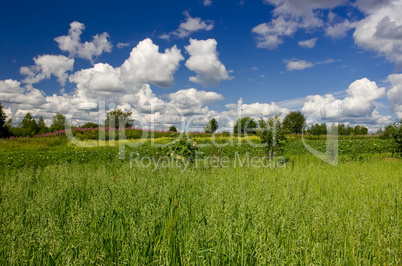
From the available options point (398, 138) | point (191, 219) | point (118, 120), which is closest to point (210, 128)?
point (118, 120)

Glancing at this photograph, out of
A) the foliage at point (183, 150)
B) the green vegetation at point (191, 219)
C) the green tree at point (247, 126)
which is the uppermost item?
the green tree at point (247, 126)

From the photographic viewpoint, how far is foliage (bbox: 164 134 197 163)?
706 centimetres

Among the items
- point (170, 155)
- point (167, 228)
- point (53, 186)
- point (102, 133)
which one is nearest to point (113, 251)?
point (167, 228)

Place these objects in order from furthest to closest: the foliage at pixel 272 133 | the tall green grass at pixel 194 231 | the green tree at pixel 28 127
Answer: the green tree at pixel 28 127 < the foliage at pixel 272 133 < the tall green grass at pixel 194 231

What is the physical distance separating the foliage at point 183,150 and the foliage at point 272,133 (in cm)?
328

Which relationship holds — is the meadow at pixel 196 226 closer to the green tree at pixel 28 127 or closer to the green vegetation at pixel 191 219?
the green vegetation at pixel 191 219

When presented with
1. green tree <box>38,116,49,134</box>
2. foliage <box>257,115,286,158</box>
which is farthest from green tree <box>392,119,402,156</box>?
green tree <box>38,116,49,134</box>

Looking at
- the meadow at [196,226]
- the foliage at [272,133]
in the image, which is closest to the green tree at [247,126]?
the foliage at [272,133]

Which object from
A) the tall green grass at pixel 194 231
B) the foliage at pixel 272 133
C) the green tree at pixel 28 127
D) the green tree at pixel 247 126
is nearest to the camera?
the tall green grass at pixel 194 231

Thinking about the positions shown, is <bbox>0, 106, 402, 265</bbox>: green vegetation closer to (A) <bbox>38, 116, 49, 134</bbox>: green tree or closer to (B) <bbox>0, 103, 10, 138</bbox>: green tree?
(B) <bbox>0, 103, 10, 138</bbox>: green tree

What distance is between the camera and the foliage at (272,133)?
29.3 ft

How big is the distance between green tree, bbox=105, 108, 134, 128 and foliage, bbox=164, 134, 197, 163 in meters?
16.0

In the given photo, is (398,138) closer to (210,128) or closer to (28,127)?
(210,128)

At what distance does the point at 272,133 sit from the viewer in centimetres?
888
